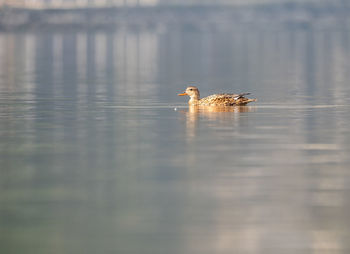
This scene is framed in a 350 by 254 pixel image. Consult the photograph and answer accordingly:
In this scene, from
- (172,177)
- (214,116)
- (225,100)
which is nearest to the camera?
(172,177)

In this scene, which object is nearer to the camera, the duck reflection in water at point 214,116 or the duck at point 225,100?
the duck reflection in water at point 214,116

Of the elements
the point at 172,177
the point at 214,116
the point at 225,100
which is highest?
the point at 225,100

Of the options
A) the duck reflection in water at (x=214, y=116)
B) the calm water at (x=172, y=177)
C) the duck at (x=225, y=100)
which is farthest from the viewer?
the duck at (x=225, y=100)

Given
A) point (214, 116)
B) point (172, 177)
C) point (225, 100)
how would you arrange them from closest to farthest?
point (172, 177)
point (214, 116)
point (225, 100)

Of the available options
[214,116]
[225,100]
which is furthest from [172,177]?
[225,100]

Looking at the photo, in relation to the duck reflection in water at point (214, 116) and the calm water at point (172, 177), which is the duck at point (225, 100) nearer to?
the duck reflection in water at point (214, 116)

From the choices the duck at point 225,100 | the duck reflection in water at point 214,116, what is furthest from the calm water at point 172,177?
the duck at point 225,100

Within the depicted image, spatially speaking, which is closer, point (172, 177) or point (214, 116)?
point (172, 177)

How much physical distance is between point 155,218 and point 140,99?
19868 mm

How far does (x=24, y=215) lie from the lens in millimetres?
14586

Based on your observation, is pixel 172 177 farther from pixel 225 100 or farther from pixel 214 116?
pixel 225 100

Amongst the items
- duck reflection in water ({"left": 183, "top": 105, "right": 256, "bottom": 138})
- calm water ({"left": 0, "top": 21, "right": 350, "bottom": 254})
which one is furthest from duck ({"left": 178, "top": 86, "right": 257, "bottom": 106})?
calm water ({"left": 0, "top": 21, "right": 350, "bottom": 254})

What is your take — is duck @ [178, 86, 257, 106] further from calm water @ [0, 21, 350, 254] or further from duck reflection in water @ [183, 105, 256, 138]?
calm water @ [0, 21, 350, 254]

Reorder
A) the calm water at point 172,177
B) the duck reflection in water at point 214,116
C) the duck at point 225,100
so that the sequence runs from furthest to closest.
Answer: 1. the duck at point 225,100
2. the duck reflection in water at point 214,116
3. the calm water at point 172,177
